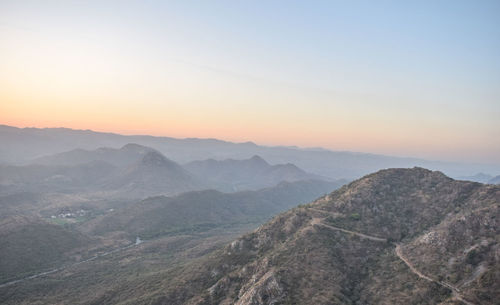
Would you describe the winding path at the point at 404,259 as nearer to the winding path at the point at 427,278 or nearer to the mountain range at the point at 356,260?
the winding path at the point at 427,278

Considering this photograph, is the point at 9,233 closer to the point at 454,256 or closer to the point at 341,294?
the point at 341,294

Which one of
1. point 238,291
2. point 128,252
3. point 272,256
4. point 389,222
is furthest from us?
point 128,252

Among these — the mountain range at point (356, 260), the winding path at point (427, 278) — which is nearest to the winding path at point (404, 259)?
the winding path at point (427, 278)

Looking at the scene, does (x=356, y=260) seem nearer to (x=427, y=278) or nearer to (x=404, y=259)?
(x=404, y=259)

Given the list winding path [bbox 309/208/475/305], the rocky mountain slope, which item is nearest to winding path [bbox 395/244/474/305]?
winding path [bbox 309/208/475/305]

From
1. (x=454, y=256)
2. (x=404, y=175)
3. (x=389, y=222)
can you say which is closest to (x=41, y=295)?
(x=389, y=222)

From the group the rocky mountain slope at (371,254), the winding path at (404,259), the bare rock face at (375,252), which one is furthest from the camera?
the rocky mountain slope at (371,254)

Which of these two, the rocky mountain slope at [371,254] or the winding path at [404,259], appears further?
the rocky mountain slope at [371,254]

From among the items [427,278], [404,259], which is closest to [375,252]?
[404,259]

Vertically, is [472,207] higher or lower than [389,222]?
higher
